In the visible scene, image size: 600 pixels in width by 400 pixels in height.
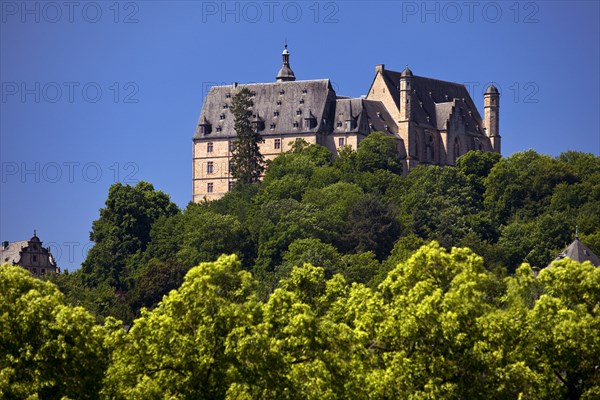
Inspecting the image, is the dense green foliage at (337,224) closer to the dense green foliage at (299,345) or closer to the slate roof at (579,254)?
the slate roof at (579,254)

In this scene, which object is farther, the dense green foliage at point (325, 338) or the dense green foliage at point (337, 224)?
the dense green foliage at point (337, 224)

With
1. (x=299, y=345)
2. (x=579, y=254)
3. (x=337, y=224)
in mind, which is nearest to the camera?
(x=299, y=345)

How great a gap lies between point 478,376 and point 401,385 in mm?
3342

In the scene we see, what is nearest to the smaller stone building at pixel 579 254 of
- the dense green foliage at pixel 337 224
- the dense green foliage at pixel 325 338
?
the dense green foliage at pixel 337 224

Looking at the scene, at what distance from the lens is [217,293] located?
81188 millimetres

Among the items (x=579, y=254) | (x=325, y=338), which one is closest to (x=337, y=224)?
(x=579, y=254)

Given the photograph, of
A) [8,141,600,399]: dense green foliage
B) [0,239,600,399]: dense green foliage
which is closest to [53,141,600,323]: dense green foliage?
[8,141,600,399]: dense green foliage

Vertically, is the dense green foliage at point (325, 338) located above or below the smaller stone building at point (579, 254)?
below

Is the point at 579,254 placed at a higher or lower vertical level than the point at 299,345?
higher

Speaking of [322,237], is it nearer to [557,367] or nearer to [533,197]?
[533,197]

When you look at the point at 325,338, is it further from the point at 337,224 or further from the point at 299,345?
the point at 337,224

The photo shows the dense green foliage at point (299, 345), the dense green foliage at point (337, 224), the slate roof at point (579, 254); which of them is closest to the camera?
the dense green foliage at point (299, 345)

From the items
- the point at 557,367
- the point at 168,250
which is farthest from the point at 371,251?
the point at 557,367

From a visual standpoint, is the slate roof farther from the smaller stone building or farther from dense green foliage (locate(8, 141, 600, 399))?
dense green foliage (locate(8, 141, 600, 399))
